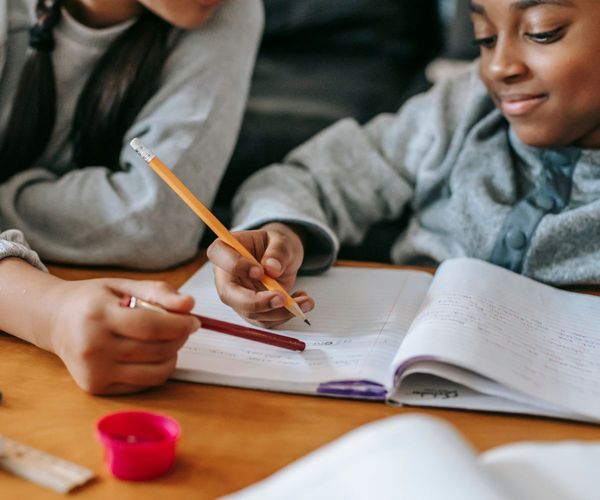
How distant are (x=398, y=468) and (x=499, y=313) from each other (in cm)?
34

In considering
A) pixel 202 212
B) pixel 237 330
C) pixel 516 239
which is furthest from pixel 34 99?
pixel 516 239

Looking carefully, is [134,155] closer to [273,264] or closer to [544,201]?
[273,264]

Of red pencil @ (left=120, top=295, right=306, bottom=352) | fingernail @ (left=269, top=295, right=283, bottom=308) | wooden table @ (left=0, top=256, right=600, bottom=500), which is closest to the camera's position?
wooden table @ (left=0, top=256, right=600, bottom=500)

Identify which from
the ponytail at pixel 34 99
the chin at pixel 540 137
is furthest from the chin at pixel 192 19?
the chin at pixel 540 137

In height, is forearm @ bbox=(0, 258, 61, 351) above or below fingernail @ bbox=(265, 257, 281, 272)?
above

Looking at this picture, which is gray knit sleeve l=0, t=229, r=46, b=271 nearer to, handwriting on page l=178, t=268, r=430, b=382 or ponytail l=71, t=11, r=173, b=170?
handwriting on page l=178, t=268, r=430, b=382

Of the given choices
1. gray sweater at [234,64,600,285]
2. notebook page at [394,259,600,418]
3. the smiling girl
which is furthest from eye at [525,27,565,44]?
notebook page at [394,259,600,418]

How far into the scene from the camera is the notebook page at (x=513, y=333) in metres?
0.63

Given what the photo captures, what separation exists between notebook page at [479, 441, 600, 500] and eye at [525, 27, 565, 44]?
1.72ft

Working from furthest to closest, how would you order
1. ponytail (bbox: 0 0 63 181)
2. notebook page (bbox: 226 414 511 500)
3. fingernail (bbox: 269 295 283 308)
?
ponytail (bbox: 0 0 63 181), fingernail (bbox: 269 295 283 308), notebook page (bbox: 226 414 511 500)

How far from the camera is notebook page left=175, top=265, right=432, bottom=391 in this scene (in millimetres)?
669

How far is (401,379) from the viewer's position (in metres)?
0.64

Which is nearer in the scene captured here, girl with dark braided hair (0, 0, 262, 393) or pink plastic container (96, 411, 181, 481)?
pink plastic container (96, 411, 181, 481)

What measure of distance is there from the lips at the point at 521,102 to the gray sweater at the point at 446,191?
3.1 inches
